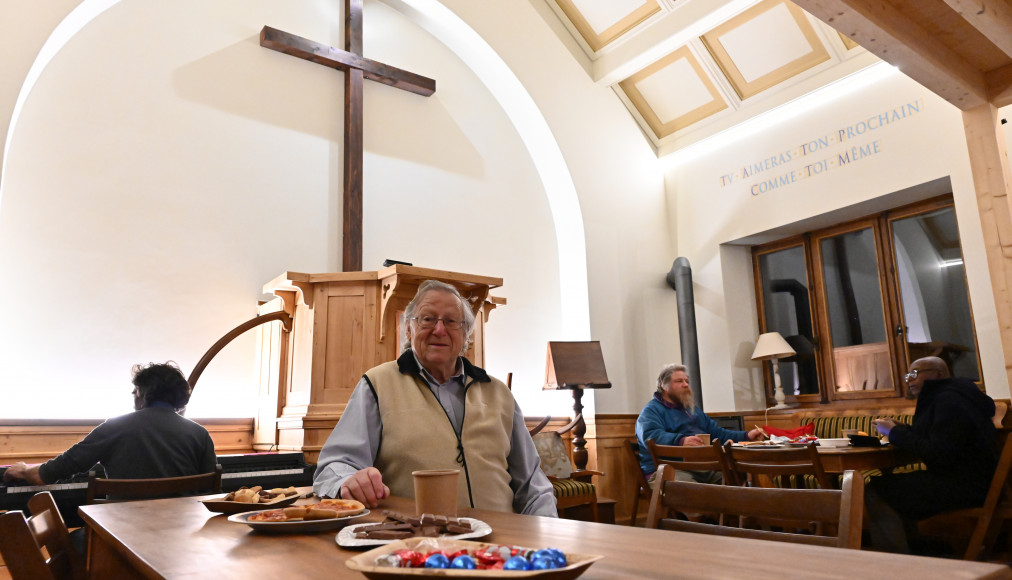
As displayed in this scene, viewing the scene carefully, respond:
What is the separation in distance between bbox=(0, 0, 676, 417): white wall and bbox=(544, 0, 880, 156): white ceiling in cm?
31

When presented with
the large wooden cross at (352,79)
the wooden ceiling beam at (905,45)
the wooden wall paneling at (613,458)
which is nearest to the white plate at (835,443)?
the wooden ceiling beam at (905,45)

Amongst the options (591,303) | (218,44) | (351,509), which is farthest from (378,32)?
(351,509)

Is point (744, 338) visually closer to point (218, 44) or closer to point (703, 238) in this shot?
point (703, 238)

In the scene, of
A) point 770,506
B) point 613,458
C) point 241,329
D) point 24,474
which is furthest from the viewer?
point 613,458

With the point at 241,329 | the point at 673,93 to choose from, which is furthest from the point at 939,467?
the point at 673,93

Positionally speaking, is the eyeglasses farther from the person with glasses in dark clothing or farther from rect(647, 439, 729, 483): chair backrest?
the person with glasses in dark clothing

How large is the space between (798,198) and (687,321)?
5.23ft

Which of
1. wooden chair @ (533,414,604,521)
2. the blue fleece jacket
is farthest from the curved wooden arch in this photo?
the blue fleece jacket

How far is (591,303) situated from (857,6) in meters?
4.18

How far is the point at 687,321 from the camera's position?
23.7ft

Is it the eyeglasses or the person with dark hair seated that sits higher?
the eyeglasses

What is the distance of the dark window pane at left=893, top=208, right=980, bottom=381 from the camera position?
18.5 feet

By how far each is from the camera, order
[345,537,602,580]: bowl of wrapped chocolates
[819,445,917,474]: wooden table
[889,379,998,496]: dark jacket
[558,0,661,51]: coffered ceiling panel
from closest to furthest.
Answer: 1. [345,537,602,580]: bowl of wrapped chocolates
2. [819,445,917,474]: wooden table
3. [889,379,998,496]: dark jacket
4. [558,0,661,51]: coffered ceiling panel

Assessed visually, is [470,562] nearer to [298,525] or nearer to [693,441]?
[298,525]
